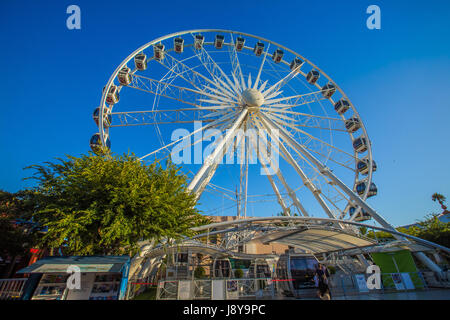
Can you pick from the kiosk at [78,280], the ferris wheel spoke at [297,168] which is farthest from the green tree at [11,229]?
the ferris wheel spoke at [297,168]

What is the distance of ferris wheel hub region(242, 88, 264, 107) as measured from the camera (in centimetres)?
2053

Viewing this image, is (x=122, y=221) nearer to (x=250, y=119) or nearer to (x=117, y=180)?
(x=117, y=180)

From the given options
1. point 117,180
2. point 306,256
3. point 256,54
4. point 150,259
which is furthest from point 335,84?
point 150,259

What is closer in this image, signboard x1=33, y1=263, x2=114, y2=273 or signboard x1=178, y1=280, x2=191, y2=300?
signboard x1=33, y1=263, x2=114, y2=273

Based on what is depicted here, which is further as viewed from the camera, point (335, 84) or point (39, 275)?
point (335, 84)

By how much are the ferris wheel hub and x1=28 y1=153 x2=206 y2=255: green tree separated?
39.7ft

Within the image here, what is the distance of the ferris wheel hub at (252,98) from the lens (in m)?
20.5

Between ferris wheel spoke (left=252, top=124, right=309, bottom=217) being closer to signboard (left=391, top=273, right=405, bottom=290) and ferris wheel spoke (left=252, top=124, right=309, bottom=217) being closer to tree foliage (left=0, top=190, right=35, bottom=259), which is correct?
signboard (left=391, top=273, right=405, bottom=290)

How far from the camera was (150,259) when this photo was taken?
68.1 ft

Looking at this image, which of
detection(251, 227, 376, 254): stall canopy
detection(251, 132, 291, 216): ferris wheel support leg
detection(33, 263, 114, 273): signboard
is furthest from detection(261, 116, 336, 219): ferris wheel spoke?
detection(33, 263, 114, 273): signboard

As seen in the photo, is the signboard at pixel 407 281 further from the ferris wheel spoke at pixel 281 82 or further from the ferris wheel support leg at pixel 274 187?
the ferris wheel spoke at pixel 281 82
